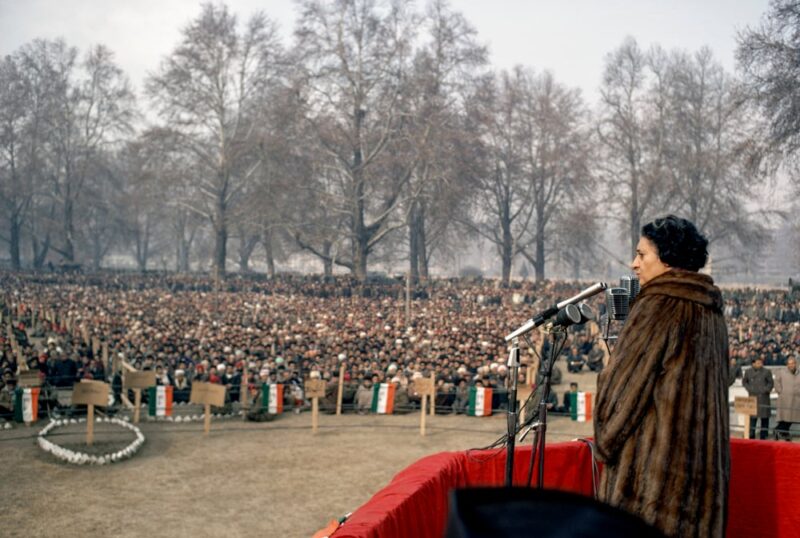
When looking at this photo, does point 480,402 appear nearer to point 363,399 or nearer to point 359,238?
point 363,399

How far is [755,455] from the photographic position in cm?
448

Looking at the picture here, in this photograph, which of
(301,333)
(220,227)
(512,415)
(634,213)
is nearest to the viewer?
(512,415)

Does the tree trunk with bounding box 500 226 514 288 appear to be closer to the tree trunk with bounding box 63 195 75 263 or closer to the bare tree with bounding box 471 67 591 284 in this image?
the bare tree with bounding box 471 67 591 284

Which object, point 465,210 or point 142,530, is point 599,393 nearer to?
point 142,530

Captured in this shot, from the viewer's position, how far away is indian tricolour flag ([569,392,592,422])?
1608 centimetres

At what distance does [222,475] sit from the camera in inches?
463

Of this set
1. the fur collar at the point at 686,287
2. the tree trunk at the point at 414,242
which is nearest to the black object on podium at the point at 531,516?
the fur collar at the point at 686,287

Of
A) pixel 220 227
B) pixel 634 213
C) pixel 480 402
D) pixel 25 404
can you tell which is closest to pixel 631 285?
pixel 480 402

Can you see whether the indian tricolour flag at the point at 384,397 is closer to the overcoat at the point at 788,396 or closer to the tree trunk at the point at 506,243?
the overcoat at the point at 788,396

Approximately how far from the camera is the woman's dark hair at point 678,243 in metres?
3.00

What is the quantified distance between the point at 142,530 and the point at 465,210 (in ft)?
127

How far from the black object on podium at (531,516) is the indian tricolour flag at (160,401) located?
15.1 metres

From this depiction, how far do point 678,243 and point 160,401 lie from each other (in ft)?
46.9

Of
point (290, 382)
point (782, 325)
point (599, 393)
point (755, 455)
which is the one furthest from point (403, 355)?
point (599, 393)
